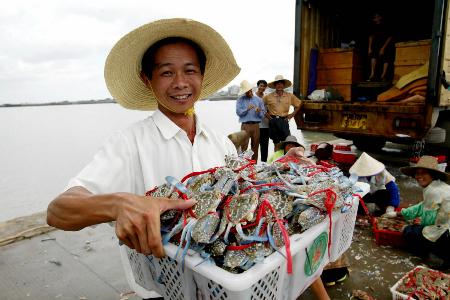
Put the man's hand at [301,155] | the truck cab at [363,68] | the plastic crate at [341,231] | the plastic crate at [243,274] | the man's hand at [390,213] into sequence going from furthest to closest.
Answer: the truck cab at [363,68] < the man's hand at [390,213] < the man's hand at [301,155] < the plastic crate at [341,231] < the plastic crate at [243,274]

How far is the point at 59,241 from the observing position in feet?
10.8

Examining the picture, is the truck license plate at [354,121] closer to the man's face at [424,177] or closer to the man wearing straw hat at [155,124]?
the man's face at [424,177]

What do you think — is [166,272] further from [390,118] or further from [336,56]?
[336,56]

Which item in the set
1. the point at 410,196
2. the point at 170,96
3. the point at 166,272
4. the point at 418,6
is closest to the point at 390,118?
the point at 410,196

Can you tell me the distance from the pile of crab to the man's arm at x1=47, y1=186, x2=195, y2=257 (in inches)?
2.2

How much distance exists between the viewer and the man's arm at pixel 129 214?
828 mm

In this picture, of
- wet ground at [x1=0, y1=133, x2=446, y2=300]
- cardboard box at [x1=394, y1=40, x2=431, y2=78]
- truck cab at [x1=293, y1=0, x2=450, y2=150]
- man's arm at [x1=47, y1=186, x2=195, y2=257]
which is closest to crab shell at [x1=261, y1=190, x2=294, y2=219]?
man's arm at [x1=47, y1=186, x2=195, y2=257]

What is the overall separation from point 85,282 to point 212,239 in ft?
7.50

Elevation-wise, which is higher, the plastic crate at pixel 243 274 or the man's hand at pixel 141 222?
the man's hand at pixel 141 222

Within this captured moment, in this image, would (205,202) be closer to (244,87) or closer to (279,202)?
(279,202)

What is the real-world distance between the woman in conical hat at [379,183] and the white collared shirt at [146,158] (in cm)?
279

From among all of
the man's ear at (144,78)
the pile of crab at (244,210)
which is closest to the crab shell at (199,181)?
the pile of crab at (244,210)

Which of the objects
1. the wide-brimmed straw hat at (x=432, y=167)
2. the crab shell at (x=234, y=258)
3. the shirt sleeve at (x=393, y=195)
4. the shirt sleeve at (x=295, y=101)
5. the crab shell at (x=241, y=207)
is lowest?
the shirt sleeve at (x=393, y=195)

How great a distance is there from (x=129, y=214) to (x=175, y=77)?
29.5 inches
